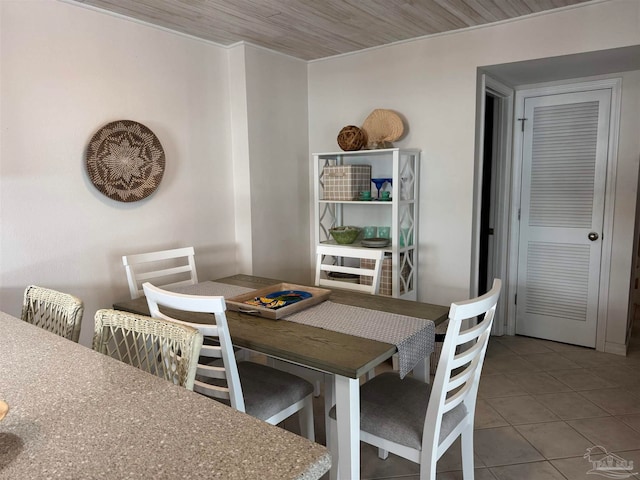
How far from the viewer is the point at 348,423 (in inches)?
62.7

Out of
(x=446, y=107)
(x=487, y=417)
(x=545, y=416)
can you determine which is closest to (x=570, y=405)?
(x=545, y=416)

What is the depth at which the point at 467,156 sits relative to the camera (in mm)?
3121

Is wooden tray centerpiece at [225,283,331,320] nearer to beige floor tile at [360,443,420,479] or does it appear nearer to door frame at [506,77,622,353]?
beige floor tile at [360,443,420,479]

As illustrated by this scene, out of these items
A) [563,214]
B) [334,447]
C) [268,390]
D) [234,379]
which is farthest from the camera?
[563,214]

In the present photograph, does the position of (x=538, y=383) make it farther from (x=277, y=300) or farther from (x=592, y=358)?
(x=277, y=300)

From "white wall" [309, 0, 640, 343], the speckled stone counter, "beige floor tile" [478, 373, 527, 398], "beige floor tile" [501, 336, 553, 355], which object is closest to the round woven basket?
"white wall" [309, 0, 640, 343]

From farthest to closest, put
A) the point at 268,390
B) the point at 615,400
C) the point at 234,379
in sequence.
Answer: the point at 615,400, the point at 268,390, the point at 234,379

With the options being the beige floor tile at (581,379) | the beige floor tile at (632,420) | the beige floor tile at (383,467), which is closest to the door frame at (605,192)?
the beige floor tile at (581,379)

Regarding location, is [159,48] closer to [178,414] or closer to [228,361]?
[228,361]

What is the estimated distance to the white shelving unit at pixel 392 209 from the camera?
10.4 feet

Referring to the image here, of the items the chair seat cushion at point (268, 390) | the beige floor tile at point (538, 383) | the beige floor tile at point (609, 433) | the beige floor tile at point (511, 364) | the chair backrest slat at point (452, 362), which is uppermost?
the chair backrest slat at point (452, 362)

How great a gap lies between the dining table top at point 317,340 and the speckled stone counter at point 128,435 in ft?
2.01

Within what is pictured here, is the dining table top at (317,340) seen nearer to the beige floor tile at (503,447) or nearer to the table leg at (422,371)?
the table leg at (422,371)

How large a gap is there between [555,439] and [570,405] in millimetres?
438
